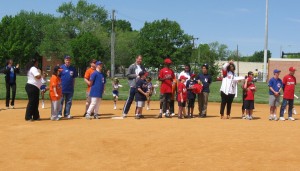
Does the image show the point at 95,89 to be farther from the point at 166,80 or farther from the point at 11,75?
the point at 11,75

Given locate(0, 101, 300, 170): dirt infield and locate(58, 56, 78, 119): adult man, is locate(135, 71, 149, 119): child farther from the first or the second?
locate(58, 56, 78, 119): adult man

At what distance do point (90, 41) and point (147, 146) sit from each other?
70180 mm

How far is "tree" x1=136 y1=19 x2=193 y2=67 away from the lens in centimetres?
8029

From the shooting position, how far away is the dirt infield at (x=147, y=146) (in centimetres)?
662

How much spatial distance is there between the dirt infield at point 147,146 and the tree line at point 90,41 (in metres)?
56.2

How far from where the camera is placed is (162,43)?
81.6m

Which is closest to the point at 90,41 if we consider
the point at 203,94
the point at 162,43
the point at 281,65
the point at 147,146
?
the point at 162,43

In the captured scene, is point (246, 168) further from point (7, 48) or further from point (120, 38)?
point (120, 38)

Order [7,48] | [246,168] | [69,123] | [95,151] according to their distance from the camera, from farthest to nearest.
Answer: [7,48] → [69,123] → [95,151] → [246,168]

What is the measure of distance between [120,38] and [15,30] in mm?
23529

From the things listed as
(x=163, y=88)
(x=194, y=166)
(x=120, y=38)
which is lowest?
(x=194, y=166)

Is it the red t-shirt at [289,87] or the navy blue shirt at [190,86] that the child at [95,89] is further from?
the red t-shirt at [289,87]

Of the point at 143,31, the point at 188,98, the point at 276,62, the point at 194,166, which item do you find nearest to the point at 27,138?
the point at 194,166

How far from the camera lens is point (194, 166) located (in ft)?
21.4
